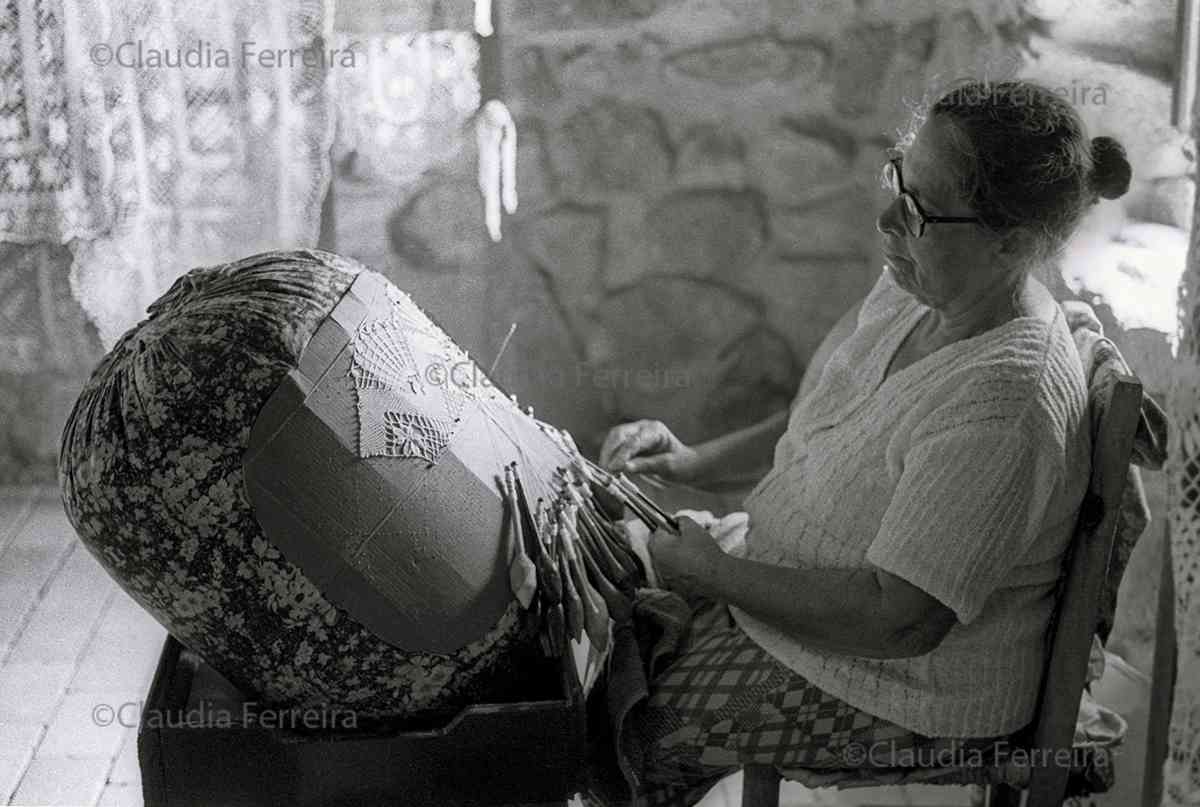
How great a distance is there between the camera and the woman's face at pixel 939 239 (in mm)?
1686

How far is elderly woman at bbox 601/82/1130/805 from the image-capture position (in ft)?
5.32

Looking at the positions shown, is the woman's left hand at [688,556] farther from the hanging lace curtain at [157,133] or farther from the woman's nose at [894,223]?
the hanging lace curtain at [157,133]

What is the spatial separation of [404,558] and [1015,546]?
707 millimetres

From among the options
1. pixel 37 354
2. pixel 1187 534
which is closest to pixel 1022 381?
pixel 1187 534

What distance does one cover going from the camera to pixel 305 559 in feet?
5.00

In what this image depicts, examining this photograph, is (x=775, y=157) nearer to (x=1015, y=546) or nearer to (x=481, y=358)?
(x=481, y=358)

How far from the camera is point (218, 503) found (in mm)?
1499

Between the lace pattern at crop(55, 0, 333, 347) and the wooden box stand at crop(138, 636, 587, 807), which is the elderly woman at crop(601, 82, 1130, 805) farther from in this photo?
the lace pattern at crop(55, 0, 333, 347)

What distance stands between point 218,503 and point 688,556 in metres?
0.61

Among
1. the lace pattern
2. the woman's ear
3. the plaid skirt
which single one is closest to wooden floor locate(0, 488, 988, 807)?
the lace pattern

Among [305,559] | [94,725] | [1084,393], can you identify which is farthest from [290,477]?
[94,725]
